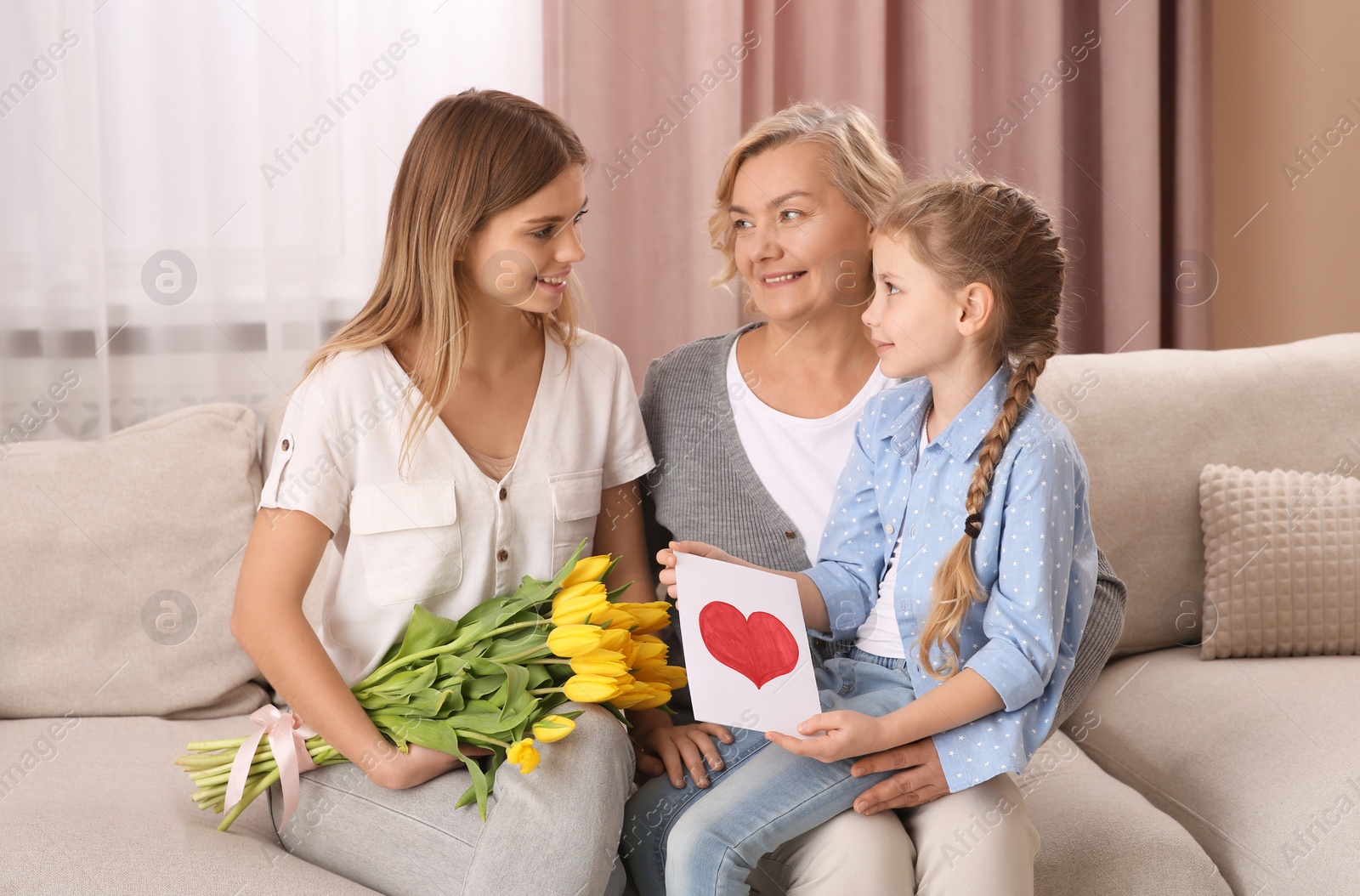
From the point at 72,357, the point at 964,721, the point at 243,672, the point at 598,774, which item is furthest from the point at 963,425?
the point at 72,357

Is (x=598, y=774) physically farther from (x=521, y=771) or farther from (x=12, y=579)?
(x=12, y=579)

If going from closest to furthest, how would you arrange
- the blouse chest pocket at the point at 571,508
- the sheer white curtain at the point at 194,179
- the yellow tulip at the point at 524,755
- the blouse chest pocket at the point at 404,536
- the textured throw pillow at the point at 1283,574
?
the yellow tulip at the point at 524,755, the blouse chest pocket at the point at 404,536, the blouse chest pocket at the point at 571,508, the textured throw pillow at the point at 1283,574, the sheer white curtain at the point at 194,179

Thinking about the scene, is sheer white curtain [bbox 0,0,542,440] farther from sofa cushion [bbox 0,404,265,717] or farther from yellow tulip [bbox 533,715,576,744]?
yellow tulip [bbox 533,715,576,744]

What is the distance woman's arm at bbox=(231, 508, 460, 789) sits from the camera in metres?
1.18

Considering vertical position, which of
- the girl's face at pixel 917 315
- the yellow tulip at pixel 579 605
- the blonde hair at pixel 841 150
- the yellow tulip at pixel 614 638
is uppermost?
the blonde hair at pixel 841 150

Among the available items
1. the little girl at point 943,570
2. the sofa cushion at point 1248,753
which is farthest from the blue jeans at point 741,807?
the sofa cushion at point 1248,753

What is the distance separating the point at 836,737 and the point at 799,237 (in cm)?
71

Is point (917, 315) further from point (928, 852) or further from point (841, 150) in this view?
point (928, 852)

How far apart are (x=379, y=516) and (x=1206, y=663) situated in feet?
4.37

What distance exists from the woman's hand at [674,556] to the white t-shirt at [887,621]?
185 millimetres

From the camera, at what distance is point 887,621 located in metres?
1.31

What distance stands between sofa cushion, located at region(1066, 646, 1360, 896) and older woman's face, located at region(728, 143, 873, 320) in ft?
2.59

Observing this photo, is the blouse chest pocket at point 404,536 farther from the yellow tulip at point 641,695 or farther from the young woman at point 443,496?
the yellow tulip at point 641,695

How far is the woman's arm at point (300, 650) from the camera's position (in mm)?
1178
